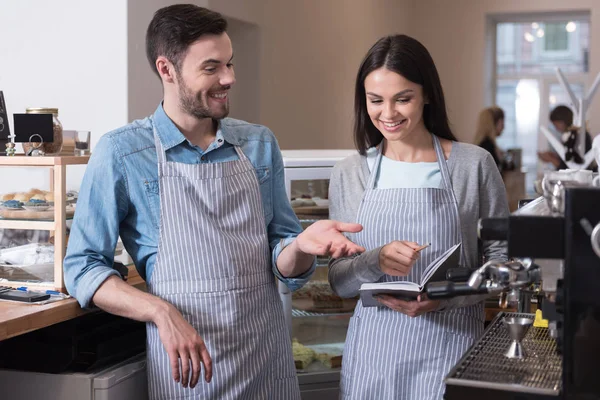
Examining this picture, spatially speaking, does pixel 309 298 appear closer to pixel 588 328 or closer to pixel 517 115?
pixel 588 328

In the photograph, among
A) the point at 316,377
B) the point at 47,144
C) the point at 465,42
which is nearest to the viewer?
the point at 47,144

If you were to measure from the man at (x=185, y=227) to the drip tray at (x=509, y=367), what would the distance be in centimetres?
51

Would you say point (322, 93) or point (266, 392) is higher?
point (322, 93)

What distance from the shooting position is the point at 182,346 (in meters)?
1.94

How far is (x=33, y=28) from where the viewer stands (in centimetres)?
378

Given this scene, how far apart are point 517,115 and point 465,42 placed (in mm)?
1904

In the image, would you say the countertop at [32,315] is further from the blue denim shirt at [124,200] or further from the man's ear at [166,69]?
the man's ear at [166,69]

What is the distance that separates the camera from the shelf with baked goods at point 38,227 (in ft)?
7.50

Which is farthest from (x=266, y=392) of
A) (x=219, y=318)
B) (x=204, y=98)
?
(x=204, y=98)

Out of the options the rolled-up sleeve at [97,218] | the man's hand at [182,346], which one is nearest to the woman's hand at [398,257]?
the man's hand at [182,346]

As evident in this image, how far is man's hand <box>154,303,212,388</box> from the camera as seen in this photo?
1.93m

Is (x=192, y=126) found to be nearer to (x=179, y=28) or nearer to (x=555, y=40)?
(x=179, y=28)

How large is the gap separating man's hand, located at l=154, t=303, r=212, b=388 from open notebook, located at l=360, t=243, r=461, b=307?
0.48m

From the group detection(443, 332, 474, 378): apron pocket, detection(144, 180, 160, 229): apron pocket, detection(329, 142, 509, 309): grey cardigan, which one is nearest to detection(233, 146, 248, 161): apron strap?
detection(144, 180, 160, 229): apron pocket
